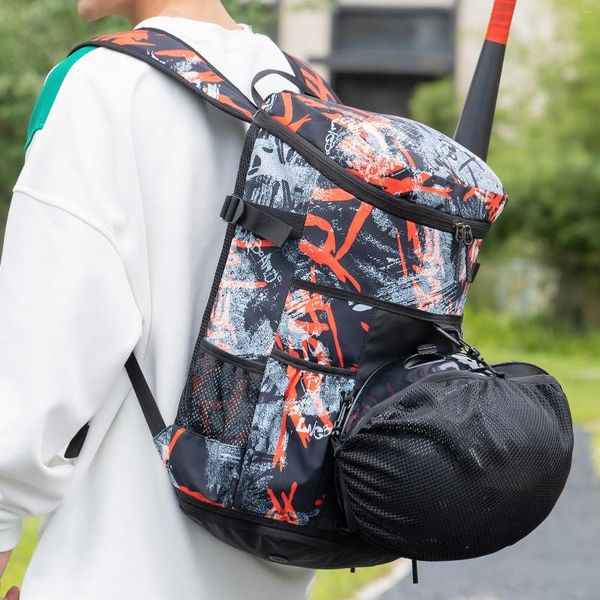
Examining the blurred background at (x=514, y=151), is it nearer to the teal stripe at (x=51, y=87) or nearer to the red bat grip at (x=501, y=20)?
the red bat grip at (x=501, y=20)

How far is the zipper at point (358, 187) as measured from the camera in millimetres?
1504

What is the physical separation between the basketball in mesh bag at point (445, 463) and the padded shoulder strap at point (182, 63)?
1.47 feet

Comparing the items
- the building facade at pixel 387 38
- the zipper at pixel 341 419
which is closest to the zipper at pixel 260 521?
the zipper at pixel 341 419

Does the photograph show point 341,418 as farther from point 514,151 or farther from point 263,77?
point 514,151

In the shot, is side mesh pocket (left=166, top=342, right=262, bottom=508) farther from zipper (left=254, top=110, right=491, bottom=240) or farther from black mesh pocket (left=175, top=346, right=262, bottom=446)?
zipper (left=254, top=110, right=491, bottom=240)

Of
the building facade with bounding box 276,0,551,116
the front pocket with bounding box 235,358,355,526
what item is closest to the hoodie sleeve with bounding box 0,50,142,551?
the front pocket with bounding box 235,358,355,526

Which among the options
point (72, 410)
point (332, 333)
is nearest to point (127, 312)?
point (72, 410)

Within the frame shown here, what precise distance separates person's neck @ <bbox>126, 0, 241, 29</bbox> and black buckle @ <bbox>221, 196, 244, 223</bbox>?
1.12ft

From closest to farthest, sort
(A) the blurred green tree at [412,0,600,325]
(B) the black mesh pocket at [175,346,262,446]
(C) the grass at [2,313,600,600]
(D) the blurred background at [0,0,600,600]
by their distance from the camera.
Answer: (B) the black mesh pocket at [175,346,262,446] < (D) the blurred background at [0,0,600,600] < (C) the grass at [2,313,600,600] < (A) the blurred green tree at [412,0,600,325]

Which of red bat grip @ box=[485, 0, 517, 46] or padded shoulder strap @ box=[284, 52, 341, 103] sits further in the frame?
red bat grip @ box=[485, 0, 517, 46]

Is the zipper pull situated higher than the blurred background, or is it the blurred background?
the zipper pull

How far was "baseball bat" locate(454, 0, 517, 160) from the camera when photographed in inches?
76.2

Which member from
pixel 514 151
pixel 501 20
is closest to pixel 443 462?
pixel 501 20

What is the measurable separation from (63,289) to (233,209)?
26cm
